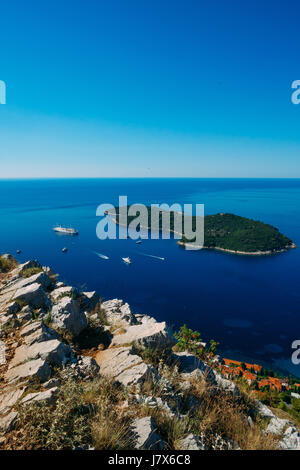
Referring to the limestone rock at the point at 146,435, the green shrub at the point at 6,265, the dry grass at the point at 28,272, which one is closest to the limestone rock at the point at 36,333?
the limestone rock at the point at 146,435

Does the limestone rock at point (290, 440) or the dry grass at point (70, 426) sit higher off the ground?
the dry grass at point (70, 426)

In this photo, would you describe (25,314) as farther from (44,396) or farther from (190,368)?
(190,368)

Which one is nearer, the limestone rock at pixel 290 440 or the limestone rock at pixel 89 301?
the limestone rock at pixel 290 440

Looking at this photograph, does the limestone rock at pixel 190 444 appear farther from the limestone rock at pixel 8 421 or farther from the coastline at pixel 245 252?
the coastline at pixel 245 252

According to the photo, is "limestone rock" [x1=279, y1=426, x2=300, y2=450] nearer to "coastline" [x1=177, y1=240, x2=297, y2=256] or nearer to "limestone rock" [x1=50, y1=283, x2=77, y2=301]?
"limestone rock" [x1=50, y1=283, x2=77, y2=301]

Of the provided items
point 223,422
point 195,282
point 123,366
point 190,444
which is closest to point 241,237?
point 195,282

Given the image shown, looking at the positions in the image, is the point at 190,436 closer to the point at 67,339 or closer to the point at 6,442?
the point at 6,442
